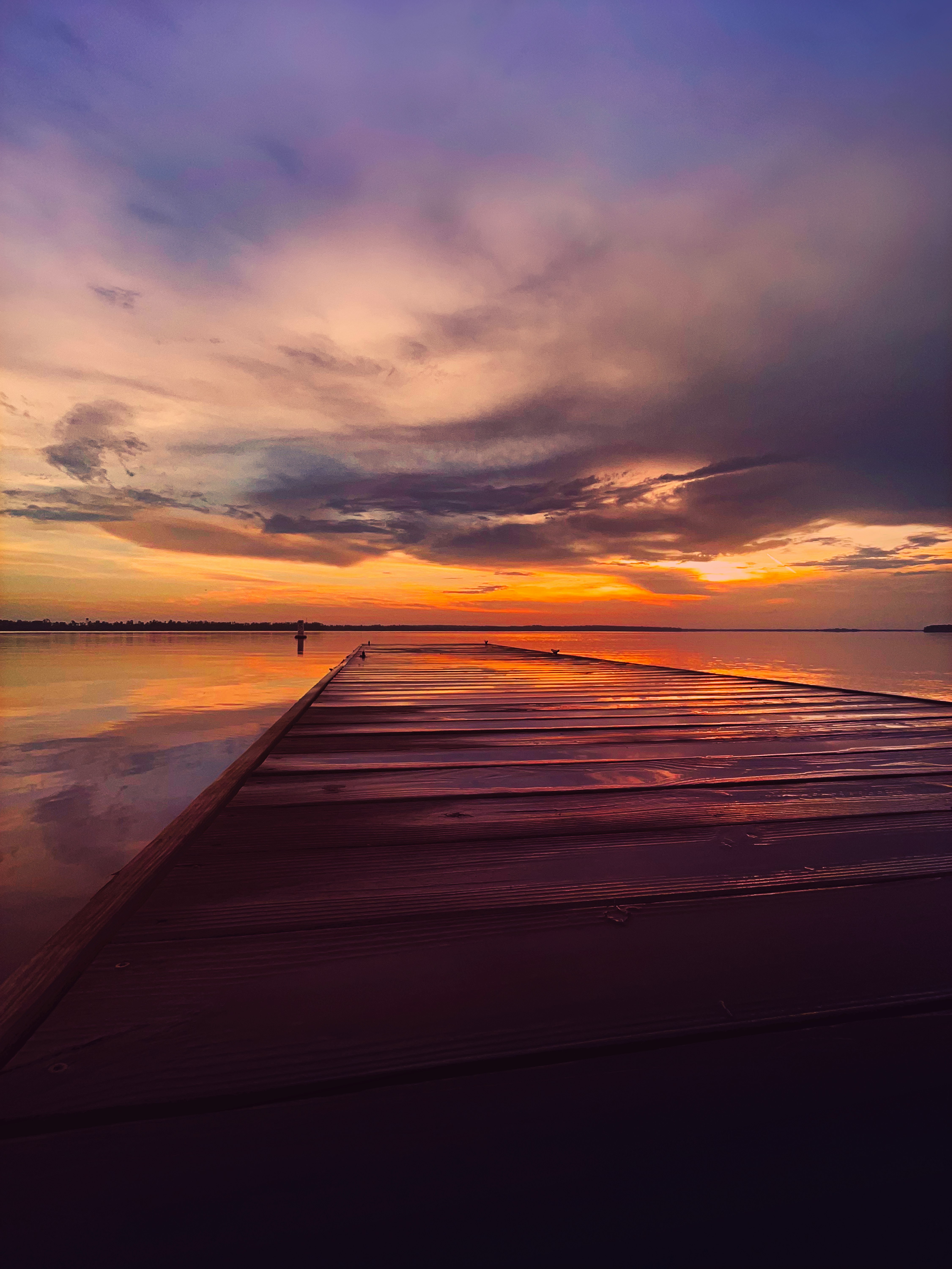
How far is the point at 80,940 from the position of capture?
1.26 m

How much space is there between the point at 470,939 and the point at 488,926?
68mm

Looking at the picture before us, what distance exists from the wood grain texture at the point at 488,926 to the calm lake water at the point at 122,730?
66.1 inches

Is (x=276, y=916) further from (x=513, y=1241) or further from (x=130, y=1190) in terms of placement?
(x=513, y=1241)

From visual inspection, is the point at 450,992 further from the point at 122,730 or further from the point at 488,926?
the point at 122,730

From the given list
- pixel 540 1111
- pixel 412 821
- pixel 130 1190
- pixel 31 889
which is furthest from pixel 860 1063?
pixel 31 889

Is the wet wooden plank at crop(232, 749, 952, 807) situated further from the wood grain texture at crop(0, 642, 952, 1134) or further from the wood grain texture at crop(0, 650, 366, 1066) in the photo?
the wood grain texture at crop(0, 650, 366, 1066)

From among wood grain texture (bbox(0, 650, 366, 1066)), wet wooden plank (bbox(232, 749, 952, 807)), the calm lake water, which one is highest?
wood grain texture (bbox(0, 650, 366, 1066))

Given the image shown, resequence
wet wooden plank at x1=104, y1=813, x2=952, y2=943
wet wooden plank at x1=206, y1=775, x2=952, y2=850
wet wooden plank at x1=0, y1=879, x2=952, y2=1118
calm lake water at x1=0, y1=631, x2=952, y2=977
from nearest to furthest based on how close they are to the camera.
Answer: wet wooden plank at x1=0, y1=879, x2=952, y2=1118 → wet wooden plank at x1=104, y1=813, x2=952, y2=943 → wet wooden plank at x1=206, y1=775, x2=952, y2=850 → calm lake water at x1=0, y1=631, x2=952, y2=977

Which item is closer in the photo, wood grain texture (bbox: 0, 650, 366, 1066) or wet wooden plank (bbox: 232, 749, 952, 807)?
wood grain texture (bbox: 0, 650, 366, 1066)

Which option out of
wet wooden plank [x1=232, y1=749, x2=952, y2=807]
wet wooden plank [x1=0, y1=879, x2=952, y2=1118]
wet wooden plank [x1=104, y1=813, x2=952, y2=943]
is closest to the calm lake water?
wet wooden plank [x1=232, y1=749, x2=952, y2=807]

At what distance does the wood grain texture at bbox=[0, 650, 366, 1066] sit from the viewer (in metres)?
1.02

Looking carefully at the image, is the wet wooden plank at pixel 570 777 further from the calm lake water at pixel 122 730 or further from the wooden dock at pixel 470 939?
the calm lake water at pixel 122 730

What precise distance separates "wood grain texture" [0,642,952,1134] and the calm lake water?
5.51ft

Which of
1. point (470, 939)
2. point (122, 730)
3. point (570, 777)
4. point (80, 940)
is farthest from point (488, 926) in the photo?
point (122, 730)
